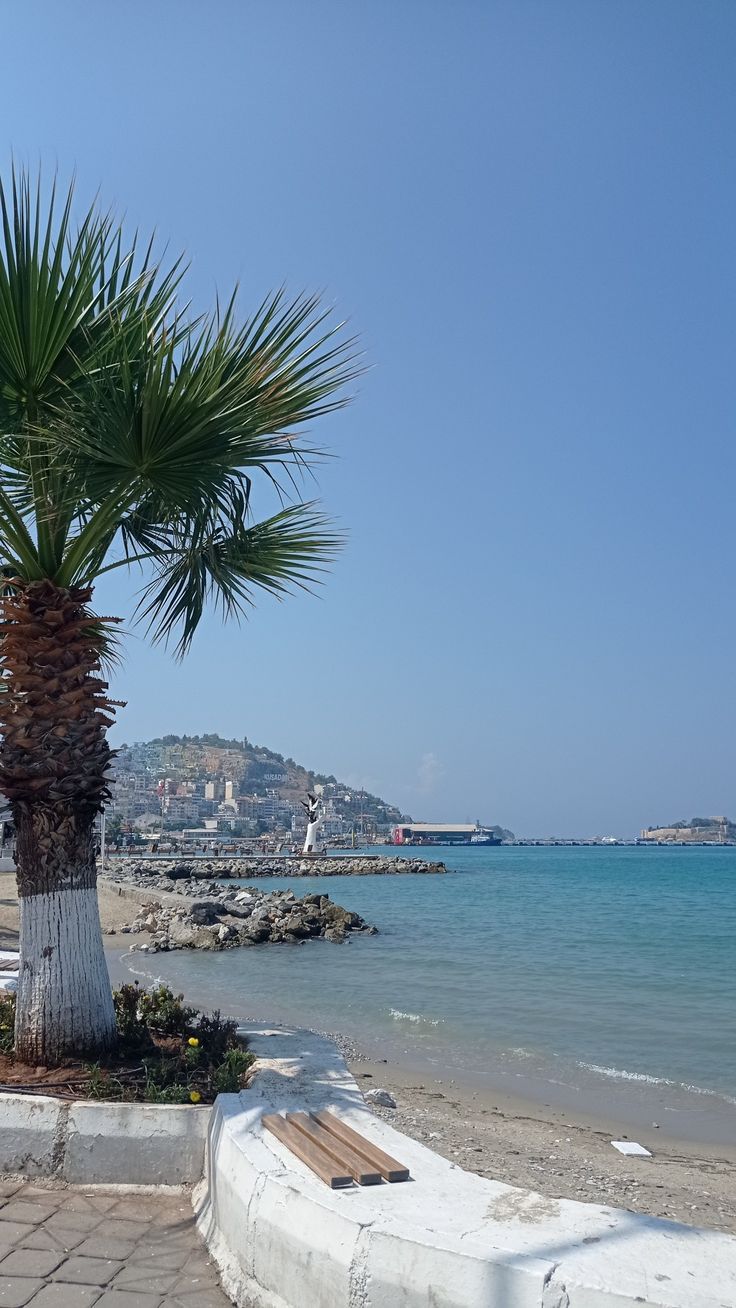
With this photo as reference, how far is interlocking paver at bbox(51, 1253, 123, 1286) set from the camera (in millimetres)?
3613

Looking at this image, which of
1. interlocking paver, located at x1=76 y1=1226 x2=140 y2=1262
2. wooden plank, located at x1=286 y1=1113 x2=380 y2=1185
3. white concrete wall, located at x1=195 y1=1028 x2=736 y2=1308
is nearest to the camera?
white concrete wall, located at x1=195 y1=1028 x2=736 y2=1308

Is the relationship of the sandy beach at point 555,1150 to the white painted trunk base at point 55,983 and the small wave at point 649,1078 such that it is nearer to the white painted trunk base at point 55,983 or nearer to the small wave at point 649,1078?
the small wave at point 649,1078

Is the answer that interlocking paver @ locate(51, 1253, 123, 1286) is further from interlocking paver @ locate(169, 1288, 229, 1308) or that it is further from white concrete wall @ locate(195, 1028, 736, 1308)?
white concrete wall @ locate(195, 1028, 736, 1308)

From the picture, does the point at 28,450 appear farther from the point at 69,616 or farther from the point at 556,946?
the point at 556,946

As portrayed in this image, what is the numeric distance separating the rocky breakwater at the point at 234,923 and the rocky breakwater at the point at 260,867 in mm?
17642

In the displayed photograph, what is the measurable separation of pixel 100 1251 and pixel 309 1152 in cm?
99

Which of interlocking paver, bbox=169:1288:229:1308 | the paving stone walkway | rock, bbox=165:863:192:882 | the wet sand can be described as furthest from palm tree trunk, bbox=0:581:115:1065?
rock, bbox=165:863:192:882

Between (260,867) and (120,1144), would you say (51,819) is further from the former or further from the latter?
(260,867)

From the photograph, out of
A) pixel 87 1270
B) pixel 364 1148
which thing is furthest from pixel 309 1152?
pixel 87 1270

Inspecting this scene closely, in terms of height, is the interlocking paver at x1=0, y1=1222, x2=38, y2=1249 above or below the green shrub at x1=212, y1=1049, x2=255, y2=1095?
below

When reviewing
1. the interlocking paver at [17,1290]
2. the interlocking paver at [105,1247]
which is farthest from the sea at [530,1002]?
the interlocking paver at [17,1290]

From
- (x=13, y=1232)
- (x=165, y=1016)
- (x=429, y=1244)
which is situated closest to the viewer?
(x=429, y=1244)

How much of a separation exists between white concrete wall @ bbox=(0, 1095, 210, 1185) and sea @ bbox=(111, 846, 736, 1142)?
6089 millimetres

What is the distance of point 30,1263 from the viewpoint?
373cm
